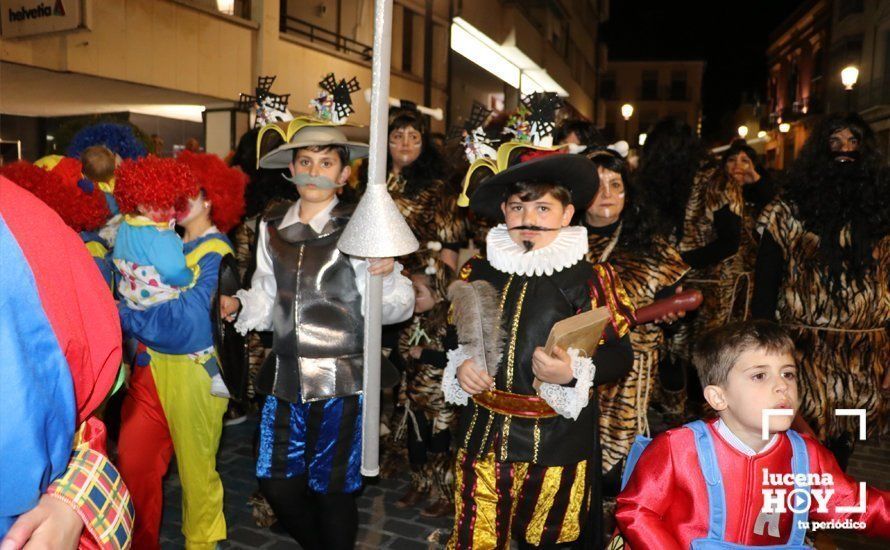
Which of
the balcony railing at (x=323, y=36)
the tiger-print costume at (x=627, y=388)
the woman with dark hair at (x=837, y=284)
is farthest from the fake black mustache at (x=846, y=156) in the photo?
the balcony railing at (x=323, y=36)

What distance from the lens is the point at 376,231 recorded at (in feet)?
6.18

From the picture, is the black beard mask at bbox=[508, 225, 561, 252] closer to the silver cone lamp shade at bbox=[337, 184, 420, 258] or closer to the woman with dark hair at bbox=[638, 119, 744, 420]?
the silver cone lamp shade at bbox=[337, 184, 420, 258]

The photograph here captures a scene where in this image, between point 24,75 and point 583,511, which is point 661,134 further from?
point 24,75

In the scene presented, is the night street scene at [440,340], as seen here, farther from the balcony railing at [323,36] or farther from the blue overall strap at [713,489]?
the balcony railing at [323,36]

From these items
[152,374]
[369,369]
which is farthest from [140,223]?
[369,369]

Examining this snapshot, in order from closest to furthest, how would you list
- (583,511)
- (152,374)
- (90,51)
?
(583,511) < (152,374) < (90,51)

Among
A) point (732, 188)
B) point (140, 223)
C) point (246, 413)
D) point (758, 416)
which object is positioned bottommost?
point (246, 413)

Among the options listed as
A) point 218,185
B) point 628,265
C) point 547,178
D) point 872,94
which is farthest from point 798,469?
point 872,94

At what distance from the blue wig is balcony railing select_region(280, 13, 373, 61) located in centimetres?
882

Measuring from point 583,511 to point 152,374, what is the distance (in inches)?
85.1

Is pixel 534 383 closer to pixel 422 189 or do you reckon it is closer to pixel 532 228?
pixel 532 228

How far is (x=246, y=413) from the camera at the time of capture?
6.30m

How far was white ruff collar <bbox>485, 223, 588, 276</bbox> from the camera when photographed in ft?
9.34

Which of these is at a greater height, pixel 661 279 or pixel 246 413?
pixel 661 279
